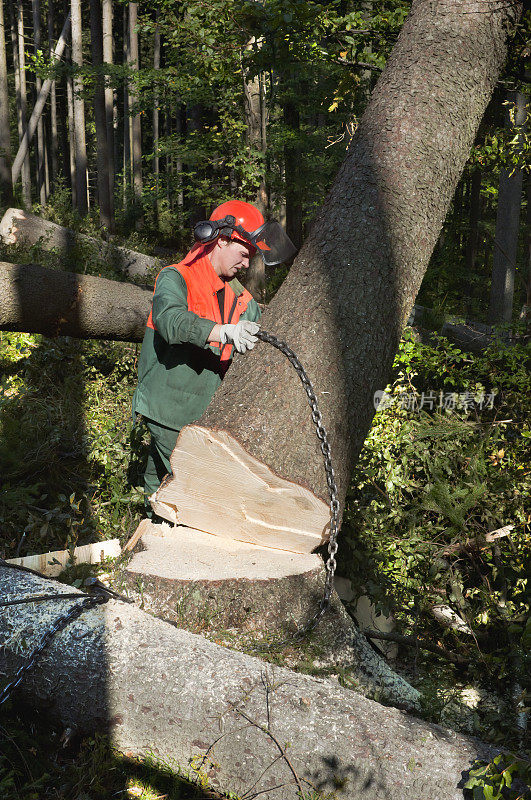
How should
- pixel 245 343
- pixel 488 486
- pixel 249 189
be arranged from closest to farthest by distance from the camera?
pixel 245 343, pixel 488 486, pixel 249 189

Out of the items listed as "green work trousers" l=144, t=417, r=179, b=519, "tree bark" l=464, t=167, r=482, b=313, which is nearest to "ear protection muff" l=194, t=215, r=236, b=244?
"green work trousers" l=144, t=417, r=179, b=519

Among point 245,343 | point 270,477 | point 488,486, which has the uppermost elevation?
point 245,343

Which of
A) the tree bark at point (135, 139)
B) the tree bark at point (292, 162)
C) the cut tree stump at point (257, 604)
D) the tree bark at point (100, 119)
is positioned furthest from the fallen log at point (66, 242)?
the tree bark at point (135, 139)

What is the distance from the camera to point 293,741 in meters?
2.03

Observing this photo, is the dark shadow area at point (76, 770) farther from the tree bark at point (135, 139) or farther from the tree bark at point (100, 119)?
the tree bark at point (135, 139)

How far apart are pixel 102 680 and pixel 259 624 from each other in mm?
719

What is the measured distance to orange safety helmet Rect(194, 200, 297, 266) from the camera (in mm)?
3488

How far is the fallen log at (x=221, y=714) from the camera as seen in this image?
1945 mm

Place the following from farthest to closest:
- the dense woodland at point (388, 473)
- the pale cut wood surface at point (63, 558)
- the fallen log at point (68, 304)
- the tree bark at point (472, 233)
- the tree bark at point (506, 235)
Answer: the tree bark at point (472, 233)
the tree bark at point (506, 235)
the fallen log at point (68, 304)
the pale cut wood surface at point (63, 558)
the dense woodland at point (388, 473)

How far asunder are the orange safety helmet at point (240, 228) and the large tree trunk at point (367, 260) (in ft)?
0.86

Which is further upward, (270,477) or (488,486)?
(270,477)

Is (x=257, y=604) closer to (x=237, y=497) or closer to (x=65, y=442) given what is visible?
(x=237, y=497)

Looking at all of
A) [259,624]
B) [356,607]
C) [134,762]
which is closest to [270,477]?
[259,624]

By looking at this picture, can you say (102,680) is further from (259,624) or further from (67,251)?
(67,251)
